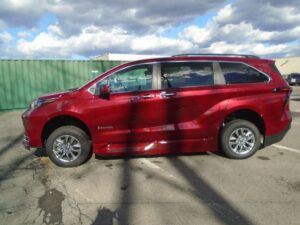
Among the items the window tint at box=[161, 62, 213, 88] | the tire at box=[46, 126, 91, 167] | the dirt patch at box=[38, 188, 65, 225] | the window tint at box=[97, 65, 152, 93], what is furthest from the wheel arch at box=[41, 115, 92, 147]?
the window tint at box=[161, 62, 213, 88]

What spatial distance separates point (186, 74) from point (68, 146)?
8.15 feet

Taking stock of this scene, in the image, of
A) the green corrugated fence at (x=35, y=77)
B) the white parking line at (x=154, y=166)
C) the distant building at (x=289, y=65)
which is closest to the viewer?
the white parking line at (x=154, y=166)

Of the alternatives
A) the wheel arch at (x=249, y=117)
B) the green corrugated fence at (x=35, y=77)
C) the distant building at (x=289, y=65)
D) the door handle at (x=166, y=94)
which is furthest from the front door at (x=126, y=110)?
the distant building at (x=289, y=65)

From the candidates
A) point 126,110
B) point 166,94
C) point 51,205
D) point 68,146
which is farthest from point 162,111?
point 51,205

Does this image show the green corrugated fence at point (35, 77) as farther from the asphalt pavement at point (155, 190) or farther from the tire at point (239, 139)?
the tire at point (239, 139)

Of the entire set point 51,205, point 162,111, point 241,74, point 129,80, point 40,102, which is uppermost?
point 241,74

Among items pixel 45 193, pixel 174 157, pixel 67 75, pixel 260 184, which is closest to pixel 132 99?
pixel 174 157

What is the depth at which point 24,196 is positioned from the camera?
4520 mm

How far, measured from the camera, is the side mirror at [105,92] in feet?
18.0

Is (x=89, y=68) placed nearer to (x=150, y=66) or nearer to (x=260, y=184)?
(x=150, y=66)

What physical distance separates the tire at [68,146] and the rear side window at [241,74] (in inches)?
111

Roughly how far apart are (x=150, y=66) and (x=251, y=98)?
6.33 feet

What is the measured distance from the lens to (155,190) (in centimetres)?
464

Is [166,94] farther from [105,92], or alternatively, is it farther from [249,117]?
[249,117]
